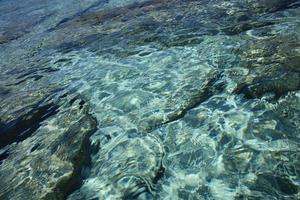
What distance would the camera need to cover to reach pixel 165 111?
286 inches

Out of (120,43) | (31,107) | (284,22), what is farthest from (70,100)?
(284,22)

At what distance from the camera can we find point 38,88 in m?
10.1

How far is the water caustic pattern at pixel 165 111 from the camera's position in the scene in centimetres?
538

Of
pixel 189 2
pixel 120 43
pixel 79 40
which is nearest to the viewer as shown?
pixel 120 43

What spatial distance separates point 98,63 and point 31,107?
2.62m

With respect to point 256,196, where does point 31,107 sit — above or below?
below

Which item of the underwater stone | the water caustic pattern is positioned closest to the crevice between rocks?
the water caustic pattern

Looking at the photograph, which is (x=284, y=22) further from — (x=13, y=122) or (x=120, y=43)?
(x=13, y=122)

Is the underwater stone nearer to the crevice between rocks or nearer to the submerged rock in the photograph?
the submerged rock

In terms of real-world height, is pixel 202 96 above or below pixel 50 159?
above

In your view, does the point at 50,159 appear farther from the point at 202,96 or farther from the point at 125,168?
the point at 202,96

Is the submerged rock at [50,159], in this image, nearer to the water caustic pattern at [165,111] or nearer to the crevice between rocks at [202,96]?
the water caustic pattern at [165,111]

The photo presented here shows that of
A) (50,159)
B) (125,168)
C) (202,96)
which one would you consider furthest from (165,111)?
(50,159)

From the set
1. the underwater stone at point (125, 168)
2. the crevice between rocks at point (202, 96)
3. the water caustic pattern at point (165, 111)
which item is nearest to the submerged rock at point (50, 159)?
the water caustic pattern at point (165, 111)
